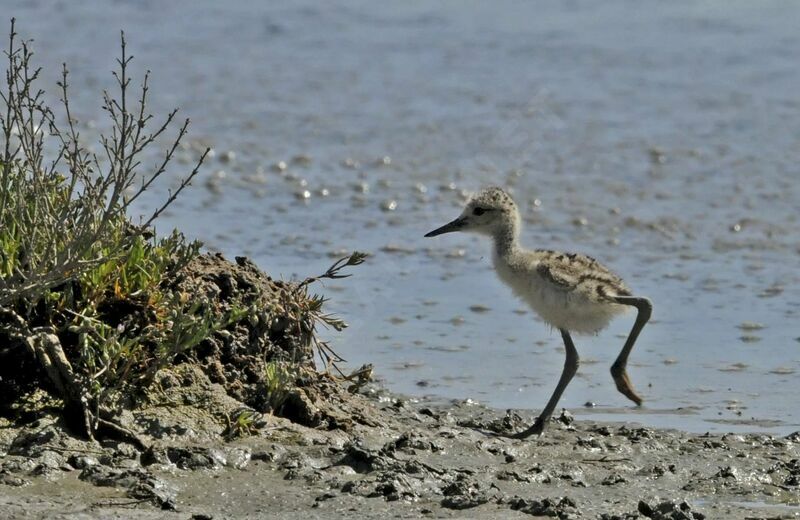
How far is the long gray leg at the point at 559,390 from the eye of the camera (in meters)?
6.63

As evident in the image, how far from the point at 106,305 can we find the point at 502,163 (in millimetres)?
6600

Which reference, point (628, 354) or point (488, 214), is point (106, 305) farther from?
point (628, 354)

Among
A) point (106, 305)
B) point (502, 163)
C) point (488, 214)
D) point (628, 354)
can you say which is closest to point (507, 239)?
point (488, 214)

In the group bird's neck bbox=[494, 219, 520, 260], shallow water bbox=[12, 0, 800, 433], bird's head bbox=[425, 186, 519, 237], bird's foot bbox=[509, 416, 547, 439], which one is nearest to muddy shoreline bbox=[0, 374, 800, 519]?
bird's foot bbox=[509, 416, 547, 439]

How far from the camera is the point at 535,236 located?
1036 cm

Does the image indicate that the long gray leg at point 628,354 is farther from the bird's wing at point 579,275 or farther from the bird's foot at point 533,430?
the bird's foot at point 533,430

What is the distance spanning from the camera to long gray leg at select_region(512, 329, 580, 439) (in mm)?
6629

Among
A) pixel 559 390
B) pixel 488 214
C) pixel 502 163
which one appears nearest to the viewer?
pixel 559 390

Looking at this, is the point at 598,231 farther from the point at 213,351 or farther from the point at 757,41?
the point at 757,41

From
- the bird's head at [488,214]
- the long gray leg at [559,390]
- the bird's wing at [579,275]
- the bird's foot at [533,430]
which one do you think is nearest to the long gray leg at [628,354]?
the bird's wing at [579,275]

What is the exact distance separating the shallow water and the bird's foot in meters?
0.60

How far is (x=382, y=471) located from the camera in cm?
Answer: 564

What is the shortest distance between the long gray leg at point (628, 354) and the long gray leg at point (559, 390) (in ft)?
0.66

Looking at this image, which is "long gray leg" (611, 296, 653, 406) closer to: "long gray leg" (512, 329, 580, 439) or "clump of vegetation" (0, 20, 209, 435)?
"long gray leg" (512, 329, 580, 439)
